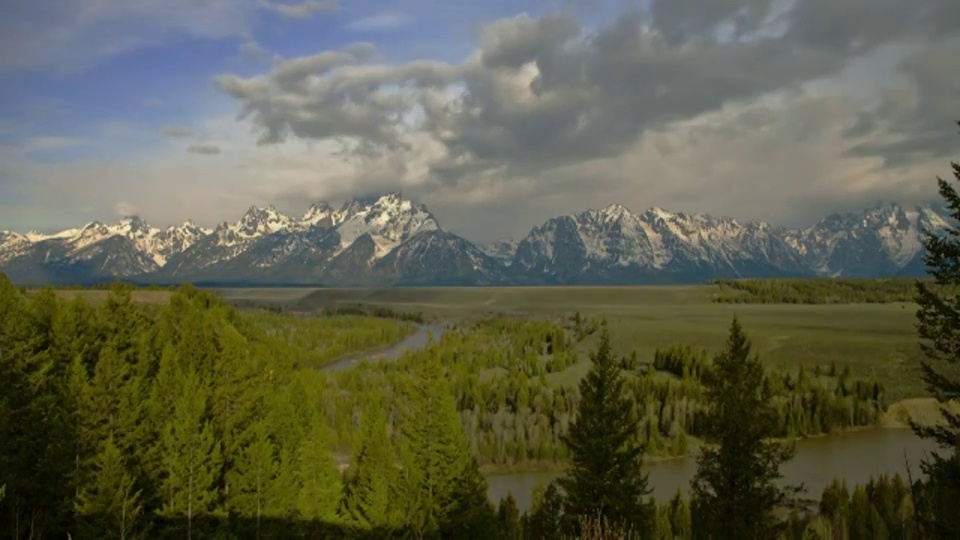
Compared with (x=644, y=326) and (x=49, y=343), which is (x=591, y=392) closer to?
(x=49, y=343)

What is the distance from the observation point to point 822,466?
59094 mm

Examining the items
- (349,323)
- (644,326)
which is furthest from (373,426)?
(349,323)

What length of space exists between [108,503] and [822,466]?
56.2 meters

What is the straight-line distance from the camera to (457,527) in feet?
96.8

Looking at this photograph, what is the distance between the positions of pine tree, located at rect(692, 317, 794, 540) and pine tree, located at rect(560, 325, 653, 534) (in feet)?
8.58

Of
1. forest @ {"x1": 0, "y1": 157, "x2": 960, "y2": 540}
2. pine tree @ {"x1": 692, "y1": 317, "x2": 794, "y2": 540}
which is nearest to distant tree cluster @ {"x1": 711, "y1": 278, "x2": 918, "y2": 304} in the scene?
forest @ {"x1": 0, "y1": 157, "x2": 960, "y2": 540}

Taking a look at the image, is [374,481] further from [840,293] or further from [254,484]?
[840,293]

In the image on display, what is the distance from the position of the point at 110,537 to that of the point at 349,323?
15648 centimetres

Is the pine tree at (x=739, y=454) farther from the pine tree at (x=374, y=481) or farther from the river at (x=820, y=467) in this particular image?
the river at (x=820, y=467)

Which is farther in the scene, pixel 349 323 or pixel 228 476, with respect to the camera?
pixel 349 323

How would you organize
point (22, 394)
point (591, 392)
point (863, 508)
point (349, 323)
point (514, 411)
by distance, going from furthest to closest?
point (349, 323), point (514, 411), point (863, 508), point (22, 394), point (591, 392)

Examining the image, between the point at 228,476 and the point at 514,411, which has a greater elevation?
the point at 228,476

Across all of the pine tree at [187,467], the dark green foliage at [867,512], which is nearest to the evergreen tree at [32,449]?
the pine tree at [187,467]

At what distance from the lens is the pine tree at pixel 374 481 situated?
94.3ft
